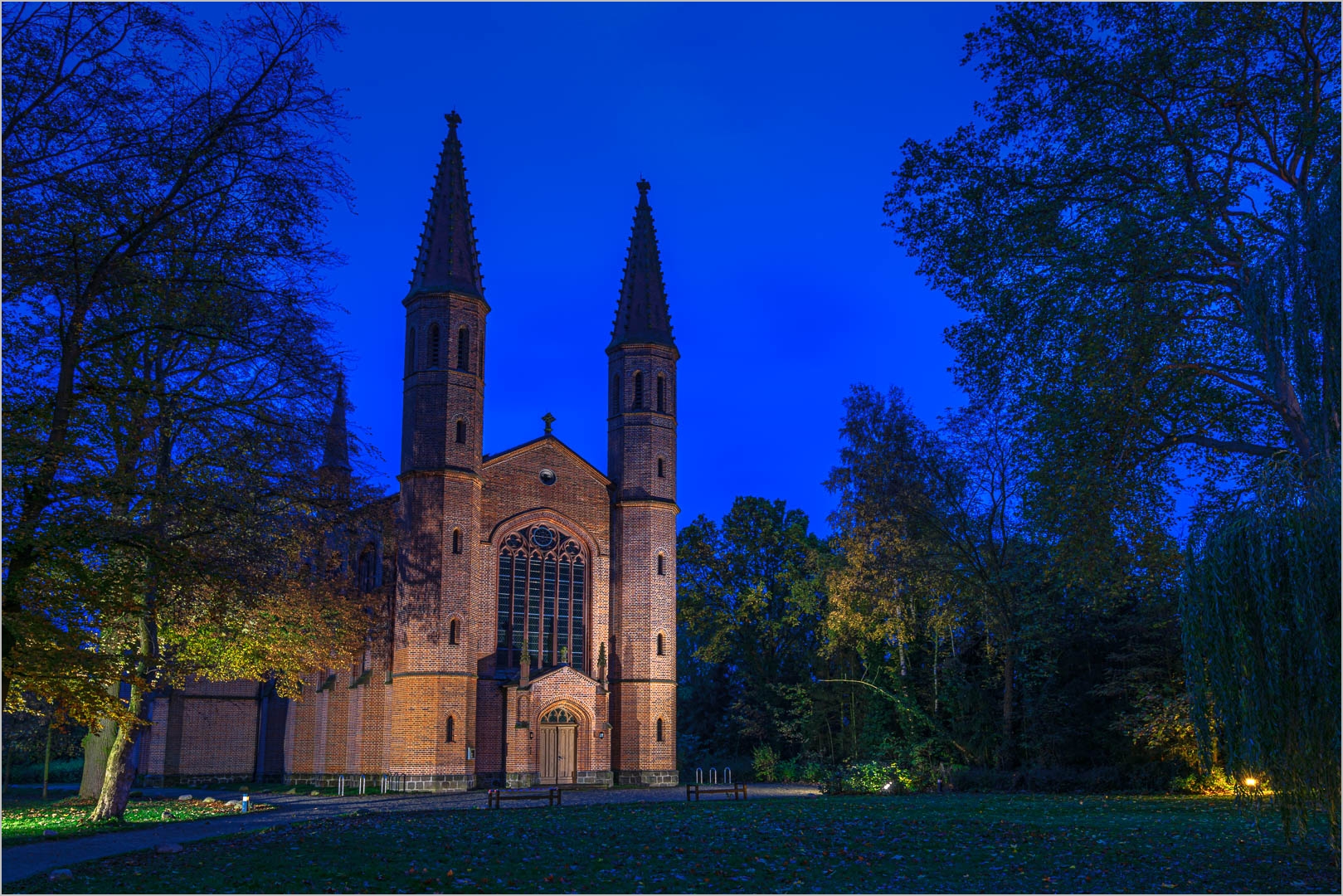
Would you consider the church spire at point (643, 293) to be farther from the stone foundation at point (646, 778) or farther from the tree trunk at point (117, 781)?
the tree trunk at point (117, 781)

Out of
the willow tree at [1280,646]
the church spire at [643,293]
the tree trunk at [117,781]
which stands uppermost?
the church spire at [643,293]

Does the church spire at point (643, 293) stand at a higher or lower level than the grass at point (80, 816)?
higher

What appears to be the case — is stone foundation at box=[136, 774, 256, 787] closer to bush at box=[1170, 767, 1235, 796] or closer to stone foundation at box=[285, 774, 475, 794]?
stone foundation at box=[285, 774, 475, 794]

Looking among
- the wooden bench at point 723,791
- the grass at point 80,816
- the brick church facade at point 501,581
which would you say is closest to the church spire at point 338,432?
the grass at point 80,816

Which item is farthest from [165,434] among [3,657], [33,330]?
[3,657]

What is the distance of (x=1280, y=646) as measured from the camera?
10625 mm

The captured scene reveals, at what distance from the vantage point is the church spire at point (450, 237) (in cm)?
3481

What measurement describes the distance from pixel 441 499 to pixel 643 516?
725cm

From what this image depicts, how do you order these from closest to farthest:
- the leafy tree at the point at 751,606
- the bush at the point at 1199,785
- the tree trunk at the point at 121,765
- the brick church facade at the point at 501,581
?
the tree trunk at the point at 121,765, the bush at the point at 1199,785, the brick church facade at the point at 501,581, the leafy tree at the point at 751,606

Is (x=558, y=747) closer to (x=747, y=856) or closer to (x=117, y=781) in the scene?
(x=117, y=781)

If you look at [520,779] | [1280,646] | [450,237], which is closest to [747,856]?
[1280,646]

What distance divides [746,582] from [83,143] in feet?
124

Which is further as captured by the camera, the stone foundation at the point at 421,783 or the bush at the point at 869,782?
the stone foundation at the point at 421,783

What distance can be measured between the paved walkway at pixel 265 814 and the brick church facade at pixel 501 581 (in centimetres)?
207
